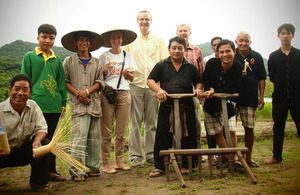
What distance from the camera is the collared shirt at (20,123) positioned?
2.91 m

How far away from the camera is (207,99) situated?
379 centimetres

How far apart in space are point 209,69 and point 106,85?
61.6 inches

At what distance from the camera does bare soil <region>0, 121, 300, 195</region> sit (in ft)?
9.36

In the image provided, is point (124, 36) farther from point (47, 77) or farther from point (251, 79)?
point (251, 79)

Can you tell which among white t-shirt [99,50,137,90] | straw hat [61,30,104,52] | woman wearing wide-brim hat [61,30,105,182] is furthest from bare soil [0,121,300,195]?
straw hat [61,30,104,52]

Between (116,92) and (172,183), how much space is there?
5.28 ft

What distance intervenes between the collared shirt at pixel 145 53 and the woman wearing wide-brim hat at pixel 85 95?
32.0 inches

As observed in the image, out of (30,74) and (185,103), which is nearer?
(30,74)

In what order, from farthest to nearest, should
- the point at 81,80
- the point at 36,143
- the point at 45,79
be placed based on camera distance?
the point at 81,80 → the point at 45,79 → the point at 36,143

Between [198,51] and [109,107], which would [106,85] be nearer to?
[109,107]

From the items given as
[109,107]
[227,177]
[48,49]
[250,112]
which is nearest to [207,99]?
[250,112]

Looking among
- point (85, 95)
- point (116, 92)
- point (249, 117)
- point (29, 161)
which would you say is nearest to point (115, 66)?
point (116, 92)

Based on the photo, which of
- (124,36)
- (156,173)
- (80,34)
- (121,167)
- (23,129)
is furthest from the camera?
(124,36)

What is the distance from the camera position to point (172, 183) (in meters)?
3.21
